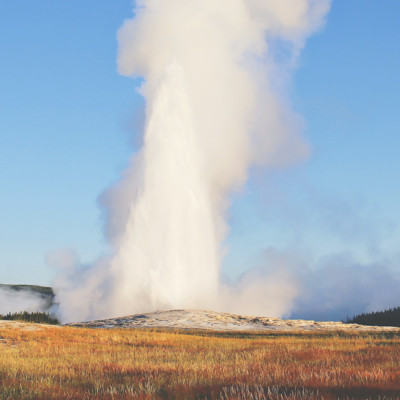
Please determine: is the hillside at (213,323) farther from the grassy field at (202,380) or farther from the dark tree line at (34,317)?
the grassy field at (202,380)

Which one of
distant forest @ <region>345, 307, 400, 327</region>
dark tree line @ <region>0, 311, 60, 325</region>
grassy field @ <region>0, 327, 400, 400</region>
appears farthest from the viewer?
distant forest @ <region>345, 307, 400, 327</region>

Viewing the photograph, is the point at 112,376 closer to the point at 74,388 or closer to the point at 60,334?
the point at 74,388

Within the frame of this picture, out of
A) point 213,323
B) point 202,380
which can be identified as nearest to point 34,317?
point 213,323

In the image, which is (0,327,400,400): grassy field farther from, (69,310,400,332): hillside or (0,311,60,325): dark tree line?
(0,311,60,325): dark tree line

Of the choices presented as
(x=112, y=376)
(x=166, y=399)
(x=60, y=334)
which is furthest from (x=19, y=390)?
(x=60, y=334)

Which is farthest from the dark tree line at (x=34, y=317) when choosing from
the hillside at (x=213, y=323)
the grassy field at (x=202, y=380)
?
the grassy field at (x=202, y=380)

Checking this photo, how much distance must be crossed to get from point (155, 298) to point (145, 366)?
1880 inches

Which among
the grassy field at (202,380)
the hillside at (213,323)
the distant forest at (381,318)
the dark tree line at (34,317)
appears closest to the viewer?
the grassy field at (202,380)

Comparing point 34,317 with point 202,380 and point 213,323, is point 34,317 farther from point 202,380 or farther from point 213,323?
point 202,380

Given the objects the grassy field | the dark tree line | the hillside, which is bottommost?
the grassy field

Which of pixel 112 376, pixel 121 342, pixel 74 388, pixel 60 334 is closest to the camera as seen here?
pixel 74 388

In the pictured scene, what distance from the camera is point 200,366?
11703mm

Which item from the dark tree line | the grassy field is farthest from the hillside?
the grassy field

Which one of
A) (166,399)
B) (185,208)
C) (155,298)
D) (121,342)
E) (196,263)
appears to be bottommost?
(166,399)
